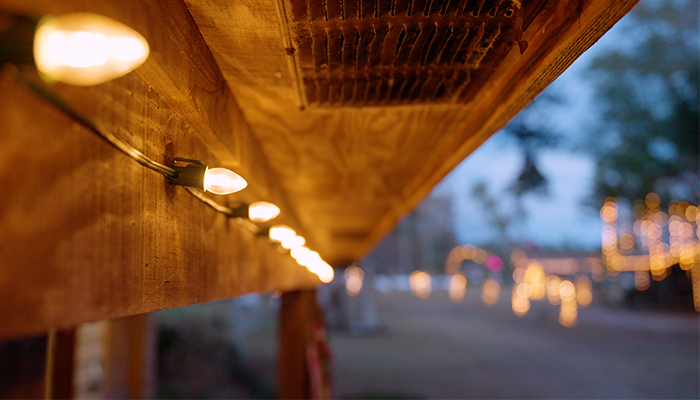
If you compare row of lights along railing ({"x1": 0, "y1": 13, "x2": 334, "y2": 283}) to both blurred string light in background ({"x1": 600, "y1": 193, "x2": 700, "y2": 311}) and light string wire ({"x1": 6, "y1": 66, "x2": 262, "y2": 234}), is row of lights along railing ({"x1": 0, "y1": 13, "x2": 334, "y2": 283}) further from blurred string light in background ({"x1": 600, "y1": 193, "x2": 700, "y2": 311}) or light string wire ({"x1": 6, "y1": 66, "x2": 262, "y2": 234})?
blurred string light in background ({"x1": 600, "y1": 193, "x2": 700, "y2": 311})

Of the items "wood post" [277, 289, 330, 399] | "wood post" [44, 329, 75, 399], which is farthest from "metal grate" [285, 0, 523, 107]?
"wood post" [277, 289, 330, 399]

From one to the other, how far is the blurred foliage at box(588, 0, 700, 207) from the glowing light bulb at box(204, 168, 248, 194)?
15.0 metres

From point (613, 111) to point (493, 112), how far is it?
50.5ft

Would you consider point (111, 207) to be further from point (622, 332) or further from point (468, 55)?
point (622, 332)

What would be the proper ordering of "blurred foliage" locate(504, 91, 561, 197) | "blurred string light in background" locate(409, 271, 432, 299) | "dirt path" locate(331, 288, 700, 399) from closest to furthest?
"blurred foliage" locate(504, 91, 561, 197) → "dirt path" locate(331, 288, 700, 399) → "blurred string light in background" locate(409, 271, 432, 299)

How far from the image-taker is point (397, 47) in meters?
1.42

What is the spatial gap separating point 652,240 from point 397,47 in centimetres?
2247

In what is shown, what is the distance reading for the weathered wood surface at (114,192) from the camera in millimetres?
621

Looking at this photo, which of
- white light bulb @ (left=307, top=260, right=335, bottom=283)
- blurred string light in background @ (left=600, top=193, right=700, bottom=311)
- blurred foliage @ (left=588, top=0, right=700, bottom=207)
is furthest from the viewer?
blurred string light in background @ (left=600, top=193, right=700, bottom=311)

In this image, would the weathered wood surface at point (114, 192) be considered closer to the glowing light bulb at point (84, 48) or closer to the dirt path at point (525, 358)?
the glowing light bulb at point (84, 48)

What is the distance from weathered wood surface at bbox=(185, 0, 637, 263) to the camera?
3.91ft

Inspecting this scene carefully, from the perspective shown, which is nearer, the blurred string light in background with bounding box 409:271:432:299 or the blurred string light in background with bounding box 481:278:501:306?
the blurred string light in background with bounding box 481:278:501:306

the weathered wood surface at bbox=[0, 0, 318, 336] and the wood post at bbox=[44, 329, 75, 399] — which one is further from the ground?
the weathered wood surface at bbox=[0, 0, 318, 336]

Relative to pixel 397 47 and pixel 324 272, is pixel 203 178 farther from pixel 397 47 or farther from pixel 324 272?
pixel 324 272
